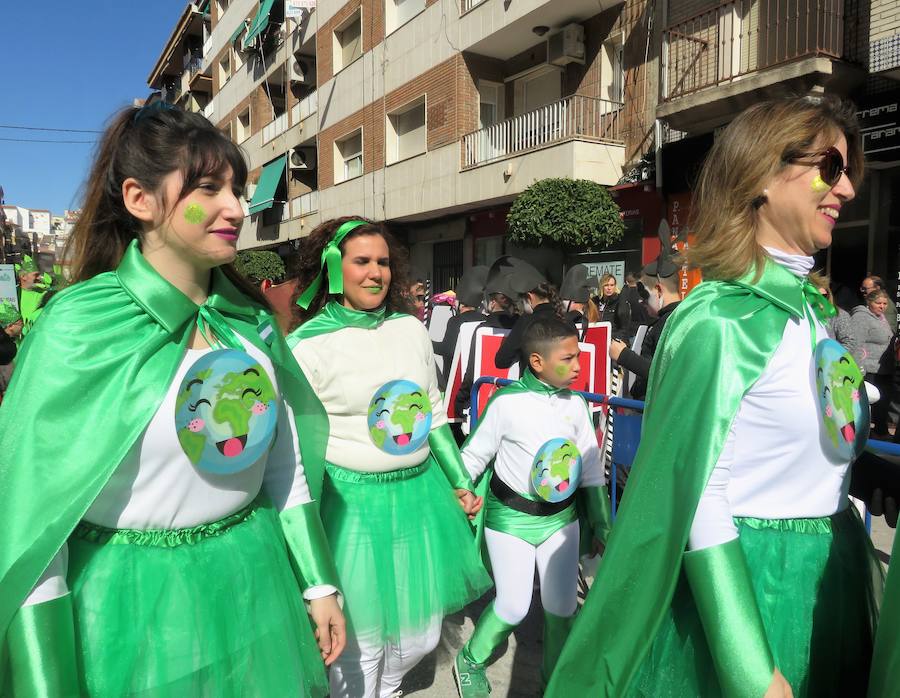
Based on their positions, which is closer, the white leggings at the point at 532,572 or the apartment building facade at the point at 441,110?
the white leggings at the point at 532,572

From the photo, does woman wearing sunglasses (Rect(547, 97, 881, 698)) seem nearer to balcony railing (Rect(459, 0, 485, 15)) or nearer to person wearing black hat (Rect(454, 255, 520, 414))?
person wearing black hat (Rect(454, 255, 520, 414))

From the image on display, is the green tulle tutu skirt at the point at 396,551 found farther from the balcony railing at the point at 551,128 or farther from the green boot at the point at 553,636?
the balcony railing at the point at 551,128

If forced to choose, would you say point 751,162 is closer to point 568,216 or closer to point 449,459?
point 449,459

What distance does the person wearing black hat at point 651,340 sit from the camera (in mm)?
4426

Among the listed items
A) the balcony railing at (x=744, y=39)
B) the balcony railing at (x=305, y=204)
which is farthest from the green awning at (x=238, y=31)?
the balcony railing at (x=744, y=39)

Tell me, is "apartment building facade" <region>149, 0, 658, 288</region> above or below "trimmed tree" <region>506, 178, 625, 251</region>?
above

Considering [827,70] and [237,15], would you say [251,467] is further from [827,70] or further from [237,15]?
[237,15]

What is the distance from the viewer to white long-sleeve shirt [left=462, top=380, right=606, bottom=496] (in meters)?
3.01

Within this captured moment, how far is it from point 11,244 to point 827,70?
56420mm

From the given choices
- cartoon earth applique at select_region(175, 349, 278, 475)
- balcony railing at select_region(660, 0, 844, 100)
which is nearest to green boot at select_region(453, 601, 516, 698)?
cartoon earth applique at select_region(175, 349, 278, 475)

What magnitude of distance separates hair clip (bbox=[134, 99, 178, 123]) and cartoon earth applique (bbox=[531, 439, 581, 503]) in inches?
79.1

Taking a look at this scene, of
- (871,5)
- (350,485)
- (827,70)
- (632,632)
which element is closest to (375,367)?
(350,485)

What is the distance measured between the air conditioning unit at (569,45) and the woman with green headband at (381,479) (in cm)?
1154

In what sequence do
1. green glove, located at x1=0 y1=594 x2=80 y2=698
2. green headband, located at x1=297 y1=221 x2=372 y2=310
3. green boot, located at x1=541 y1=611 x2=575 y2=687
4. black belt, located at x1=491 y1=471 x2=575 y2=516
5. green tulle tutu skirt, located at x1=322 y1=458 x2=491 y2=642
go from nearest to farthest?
green glove, located at x1=0 y1=594 x2=80 y2=698 → green tulle tutu skirt, located at x1=322 y1=458 x2=491 y2=642 → green headband, located at x1=297 y1=221 x2=372 y2=310 → green boot, located at x1=541 y1=611 x2=575 y2=687 → black belt, located at x1=491 y1=471 x2=575 y2=516
